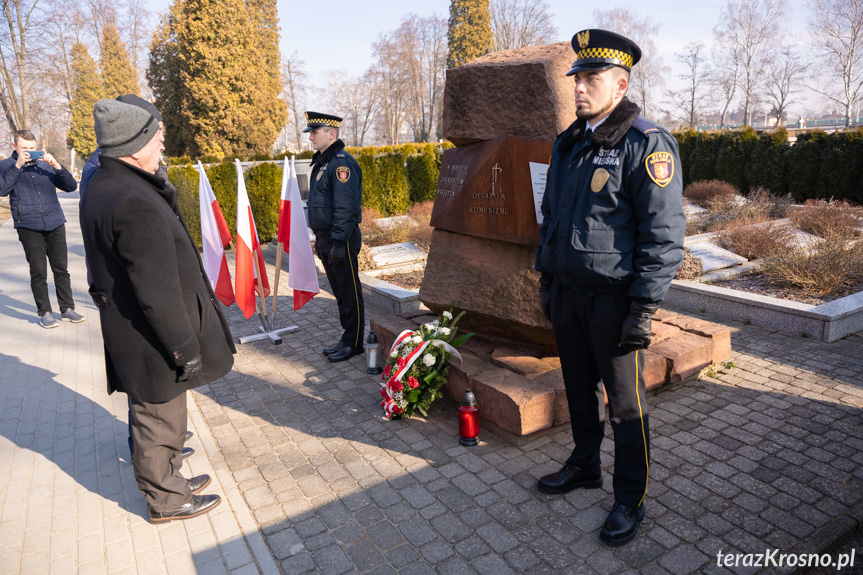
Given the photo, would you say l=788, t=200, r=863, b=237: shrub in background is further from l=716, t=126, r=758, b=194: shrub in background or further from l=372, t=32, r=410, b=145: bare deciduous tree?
l=372, t=32, r=410, b=145: bare deciduous tree

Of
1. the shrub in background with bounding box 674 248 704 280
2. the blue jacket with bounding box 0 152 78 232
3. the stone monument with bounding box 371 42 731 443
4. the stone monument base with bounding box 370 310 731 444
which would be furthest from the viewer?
the shrub in background with bounding box 674 248 704 280

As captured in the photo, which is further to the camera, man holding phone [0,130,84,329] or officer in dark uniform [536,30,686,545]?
man holding phone [0,130,84,329]

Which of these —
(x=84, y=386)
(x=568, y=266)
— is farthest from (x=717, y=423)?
(x=84, y=386)

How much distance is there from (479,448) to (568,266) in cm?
151

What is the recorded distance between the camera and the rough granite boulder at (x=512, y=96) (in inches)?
155

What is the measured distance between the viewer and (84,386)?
16.4 feet

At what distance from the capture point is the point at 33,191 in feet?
20.9

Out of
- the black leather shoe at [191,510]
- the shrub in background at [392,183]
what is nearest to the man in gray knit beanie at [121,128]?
the black leather shoe at [191,510]

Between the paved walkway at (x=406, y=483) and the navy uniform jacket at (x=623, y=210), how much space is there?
48.9 inches

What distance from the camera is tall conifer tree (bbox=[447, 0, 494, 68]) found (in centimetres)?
4084

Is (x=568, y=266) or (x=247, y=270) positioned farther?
(x=247, y=270)

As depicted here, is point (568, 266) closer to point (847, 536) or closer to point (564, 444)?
point (564, 444)

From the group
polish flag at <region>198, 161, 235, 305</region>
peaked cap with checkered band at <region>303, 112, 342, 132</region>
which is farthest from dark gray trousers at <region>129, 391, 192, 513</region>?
peaked cap with checkered band at <region>303, 112, 342, 132</region>

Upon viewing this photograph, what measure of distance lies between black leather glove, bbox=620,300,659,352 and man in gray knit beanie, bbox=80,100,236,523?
209 centimetres
